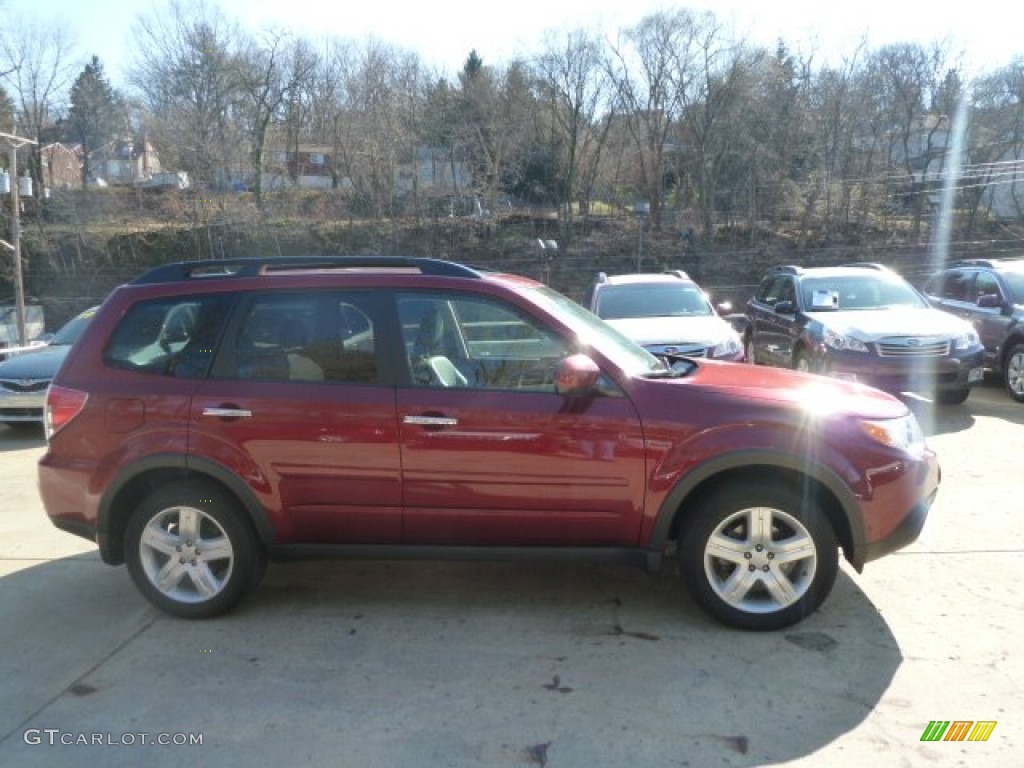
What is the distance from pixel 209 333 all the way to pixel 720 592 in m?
2.85

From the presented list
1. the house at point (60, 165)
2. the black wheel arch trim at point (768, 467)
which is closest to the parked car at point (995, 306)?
the black wheel arch trim at point (768, 467)

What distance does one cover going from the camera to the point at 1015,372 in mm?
10328

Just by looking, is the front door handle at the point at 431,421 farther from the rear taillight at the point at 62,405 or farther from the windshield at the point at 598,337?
the rear taillight at the point at 62,405

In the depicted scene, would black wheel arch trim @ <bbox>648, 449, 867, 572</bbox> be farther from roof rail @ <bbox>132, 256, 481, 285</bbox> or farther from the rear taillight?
the rear taillight

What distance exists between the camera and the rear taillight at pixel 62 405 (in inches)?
173

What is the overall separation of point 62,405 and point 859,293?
9.26 m

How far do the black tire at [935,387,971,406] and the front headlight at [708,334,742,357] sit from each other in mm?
2464

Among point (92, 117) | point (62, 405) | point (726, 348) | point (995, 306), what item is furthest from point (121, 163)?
point (62, 405)

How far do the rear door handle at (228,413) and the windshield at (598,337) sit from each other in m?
1.55

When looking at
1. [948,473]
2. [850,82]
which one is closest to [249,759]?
[948,473]

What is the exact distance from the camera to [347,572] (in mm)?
5090

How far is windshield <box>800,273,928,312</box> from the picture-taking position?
10.5 metres

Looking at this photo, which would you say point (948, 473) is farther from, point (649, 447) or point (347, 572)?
point (347, 572)

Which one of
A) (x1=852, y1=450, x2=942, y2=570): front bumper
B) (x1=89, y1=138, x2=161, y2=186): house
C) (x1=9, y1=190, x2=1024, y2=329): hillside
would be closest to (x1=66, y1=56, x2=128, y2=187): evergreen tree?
(x1=89, y1=138, x2=161, y2=186): house
